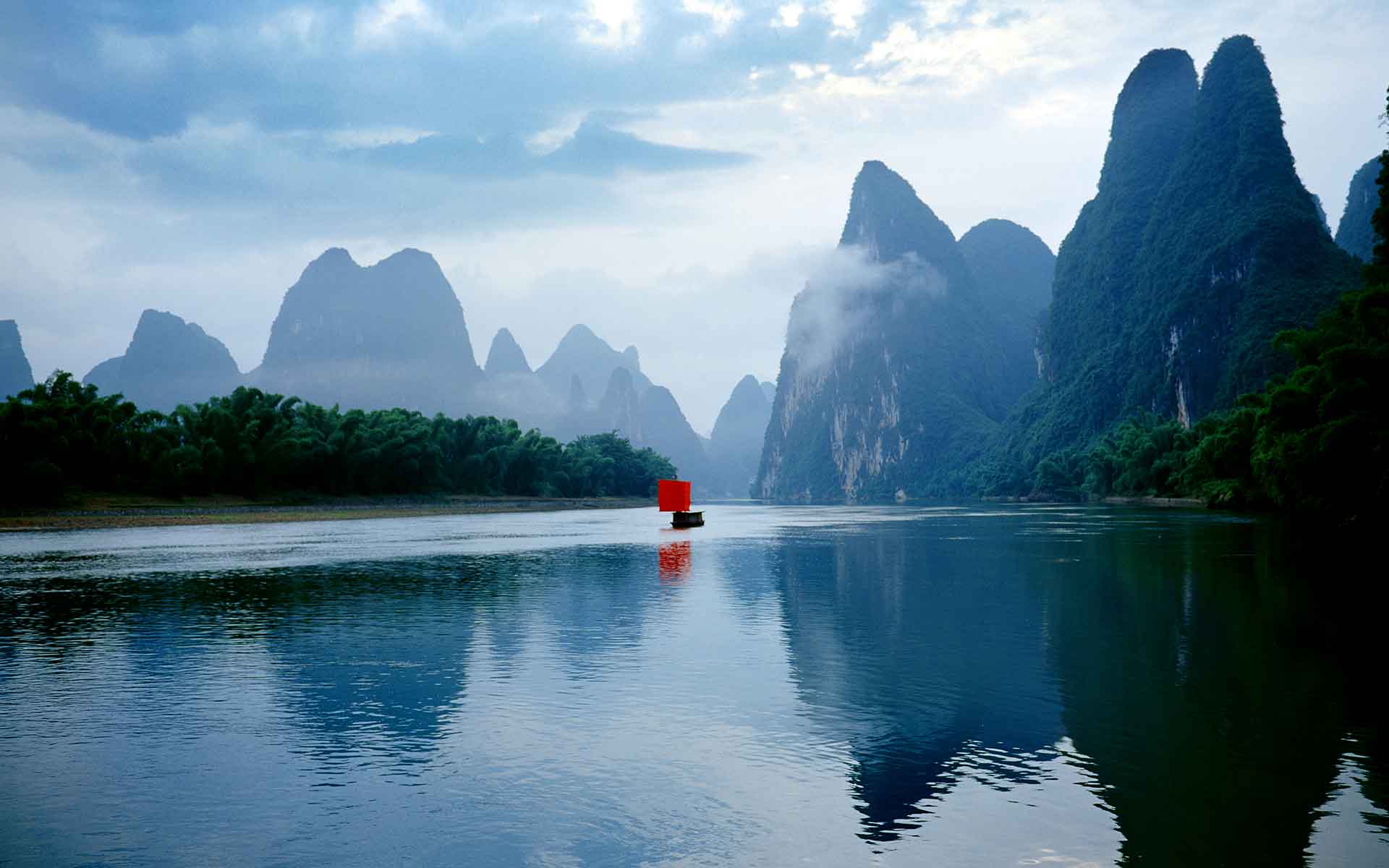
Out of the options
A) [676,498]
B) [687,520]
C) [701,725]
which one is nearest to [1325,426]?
[701,725]

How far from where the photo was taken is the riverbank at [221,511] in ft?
223

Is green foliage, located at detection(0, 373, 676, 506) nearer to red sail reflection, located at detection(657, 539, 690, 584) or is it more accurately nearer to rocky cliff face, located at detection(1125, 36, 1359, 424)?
red sail reflection, located at detection(657, 539, 690, 584)

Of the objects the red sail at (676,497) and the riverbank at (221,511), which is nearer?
the riverbank at (221,511)

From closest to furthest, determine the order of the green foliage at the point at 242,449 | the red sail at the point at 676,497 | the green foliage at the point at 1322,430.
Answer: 1. the green foliage at the point at 1322,430
2. the green foliage at the point at 242,449
3. the red sail at the point at 676,497

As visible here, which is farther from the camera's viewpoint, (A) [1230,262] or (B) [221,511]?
(A) [1230,262]

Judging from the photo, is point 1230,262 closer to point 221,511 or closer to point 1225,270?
point 1225,270

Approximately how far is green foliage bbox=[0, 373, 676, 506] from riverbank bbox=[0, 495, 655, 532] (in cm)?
168

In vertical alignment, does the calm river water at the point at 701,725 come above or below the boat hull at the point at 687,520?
above

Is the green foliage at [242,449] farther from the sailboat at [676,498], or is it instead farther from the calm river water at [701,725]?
the calm river water at [701,725]

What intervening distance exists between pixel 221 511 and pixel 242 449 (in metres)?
7.89

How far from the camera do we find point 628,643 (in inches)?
765

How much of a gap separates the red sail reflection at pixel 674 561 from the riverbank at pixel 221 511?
40.7m

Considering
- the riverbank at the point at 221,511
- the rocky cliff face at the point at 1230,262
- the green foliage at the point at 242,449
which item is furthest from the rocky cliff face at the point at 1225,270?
the riverbank at the point at 221,511

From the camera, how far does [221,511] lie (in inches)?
3255
